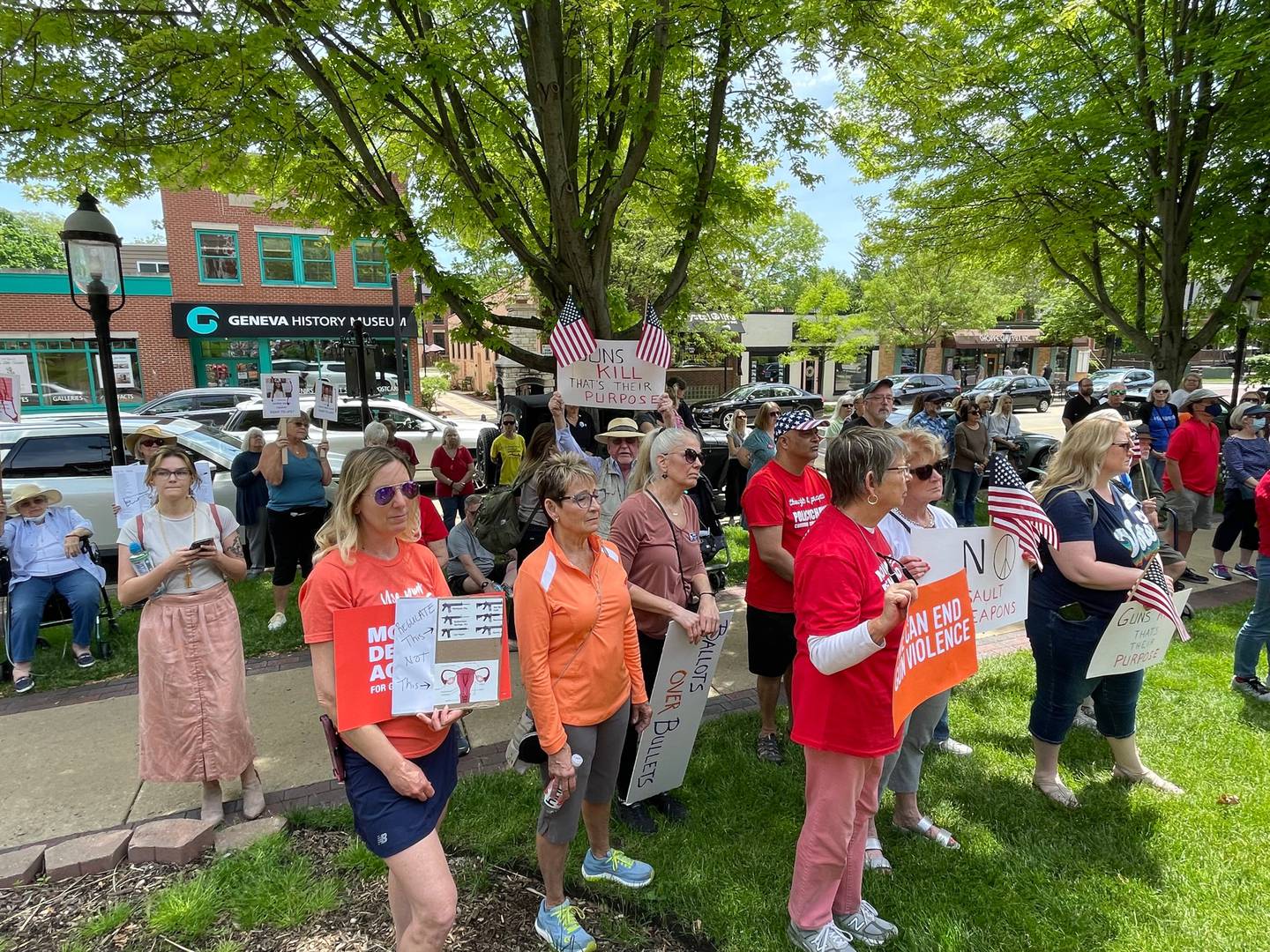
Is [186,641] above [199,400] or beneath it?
beneath

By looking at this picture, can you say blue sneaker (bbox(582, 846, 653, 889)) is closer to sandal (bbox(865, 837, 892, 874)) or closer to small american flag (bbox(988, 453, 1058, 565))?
sandal (bbox(865, 837, 892, 874))

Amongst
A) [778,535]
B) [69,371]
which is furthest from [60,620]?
[69,371]

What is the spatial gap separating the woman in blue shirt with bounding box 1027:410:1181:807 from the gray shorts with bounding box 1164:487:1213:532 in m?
A: 4.85

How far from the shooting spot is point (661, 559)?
130 inches

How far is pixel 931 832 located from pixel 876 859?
1.30 ft

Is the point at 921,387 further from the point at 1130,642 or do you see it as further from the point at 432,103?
the point at 1130,642

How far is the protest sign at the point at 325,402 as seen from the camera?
6891 millimetres

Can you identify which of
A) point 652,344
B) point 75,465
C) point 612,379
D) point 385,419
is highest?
point 652,344

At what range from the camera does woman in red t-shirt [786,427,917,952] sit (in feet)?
7.60

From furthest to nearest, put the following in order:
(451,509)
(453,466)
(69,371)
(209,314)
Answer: (209,314), (69,371), (451,509), (453,466)

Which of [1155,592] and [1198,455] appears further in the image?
[1198,455]

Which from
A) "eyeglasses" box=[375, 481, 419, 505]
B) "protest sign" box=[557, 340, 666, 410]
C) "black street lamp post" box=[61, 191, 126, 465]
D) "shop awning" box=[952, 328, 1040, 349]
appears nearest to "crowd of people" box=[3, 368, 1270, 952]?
"eyeglasses" box=[375, 481, 419, 505]

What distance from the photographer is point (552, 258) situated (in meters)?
5.98

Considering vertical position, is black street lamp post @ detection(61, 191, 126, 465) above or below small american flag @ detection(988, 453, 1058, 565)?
above
